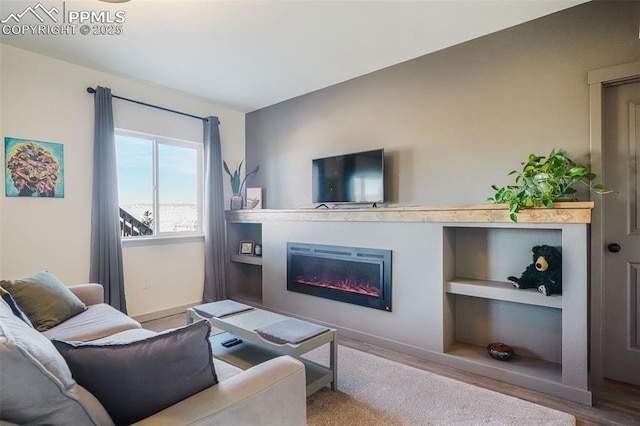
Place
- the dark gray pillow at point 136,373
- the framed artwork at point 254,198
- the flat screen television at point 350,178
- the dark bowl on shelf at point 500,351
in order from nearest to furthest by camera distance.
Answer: the dark gray pillow at point 136,373 < the dark bowl on shelf at point 500,351 < the flat screen television at point 350,178 < the framed artwork at point 254,198

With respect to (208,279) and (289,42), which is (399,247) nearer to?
(289,42)

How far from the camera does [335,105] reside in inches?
152

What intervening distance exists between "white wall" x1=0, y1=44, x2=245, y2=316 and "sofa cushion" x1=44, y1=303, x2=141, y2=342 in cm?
102

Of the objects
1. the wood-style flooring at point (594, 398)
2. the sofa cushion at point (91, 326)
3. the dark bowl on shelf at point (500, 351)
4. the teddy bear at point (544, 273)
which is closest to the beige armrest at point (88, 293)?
the sofa cushion at point (91, 326)

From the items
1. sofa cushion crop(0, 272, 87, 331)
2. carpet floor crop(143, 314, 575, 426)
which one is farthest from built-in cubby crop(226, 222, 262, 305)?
carpet floor crop(143, 314, 575, 426)

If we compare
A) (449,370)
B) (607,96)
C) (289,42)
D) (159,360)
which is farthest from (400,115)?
(159,360)

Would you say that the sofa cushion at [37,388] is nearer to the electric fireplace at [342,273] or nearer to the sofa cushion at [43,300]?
the sofa cushion at [43,300]

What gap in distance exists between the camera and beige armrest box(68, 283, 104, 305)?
2758 mm

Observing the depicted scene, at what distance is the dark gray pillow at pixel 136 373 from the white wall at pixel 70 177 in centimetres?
271

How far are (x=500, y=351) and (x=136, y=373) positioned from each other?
2.57m

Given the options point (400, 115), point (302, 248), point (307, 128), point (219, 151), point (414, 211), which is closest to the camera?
point (414, 211)

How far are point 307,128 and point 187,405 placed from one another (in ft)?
11.7

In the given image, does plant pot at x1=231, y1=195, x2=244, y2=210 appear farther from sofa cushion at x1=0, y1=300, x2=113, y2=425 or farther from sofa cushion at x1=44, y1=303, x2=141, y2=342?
sofa cushion at x1=0, y1=300, x2=113, y2=425

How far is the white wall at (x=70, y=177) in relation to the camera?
294 cm
